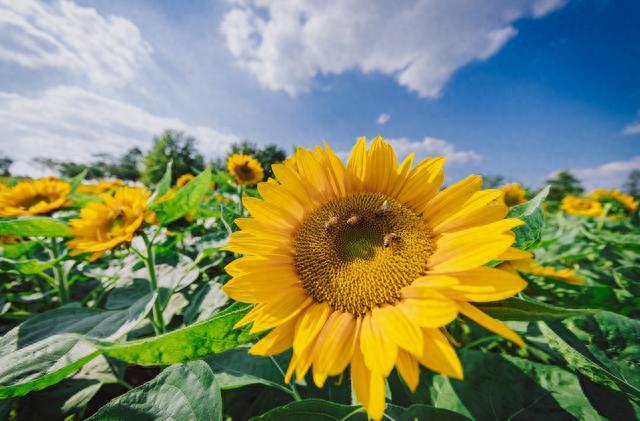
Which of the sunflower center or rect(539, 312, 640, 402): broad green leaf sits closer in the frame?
rect(539, 312, 640, 402): broad green leaf

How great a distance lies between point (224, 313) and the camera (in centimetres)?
82

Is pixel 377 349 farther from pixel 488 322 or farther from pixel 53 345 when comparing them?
Result: pixel 53 345

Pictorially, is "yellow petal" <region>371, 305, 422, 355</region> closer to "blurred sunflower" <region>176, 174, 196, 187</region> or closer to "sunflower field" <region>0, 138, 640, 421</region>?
"sunflower field" <region>0, 138, 640, 421</region>

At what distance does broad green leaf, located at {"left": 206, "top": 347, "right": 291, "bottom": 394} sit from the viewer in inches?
43.2

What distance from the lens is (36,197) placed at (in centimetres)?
250

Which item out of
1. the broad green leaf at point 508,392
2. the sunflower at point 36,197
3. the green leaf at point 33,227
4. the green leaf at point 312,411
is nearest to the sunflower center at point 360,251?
the green leaf at point 312,411

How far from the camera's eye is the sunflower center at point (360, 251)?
93 centimetres

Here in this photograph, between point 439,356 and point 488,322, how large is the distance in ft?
0.44

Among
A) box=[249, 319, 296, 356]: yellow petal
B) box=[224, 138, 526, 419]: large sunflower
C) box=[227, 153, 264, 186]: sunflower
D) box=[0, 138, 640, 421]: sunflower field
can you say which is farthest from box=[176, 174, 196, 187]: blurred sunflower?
box=[249, 319, 296, 356]: yellow petal

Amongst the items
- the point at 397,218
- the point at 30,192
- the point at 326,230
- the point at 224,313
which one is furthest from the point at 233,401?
the point at 30,192

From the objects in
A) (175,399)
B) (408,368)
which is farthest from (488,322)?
(175,399)

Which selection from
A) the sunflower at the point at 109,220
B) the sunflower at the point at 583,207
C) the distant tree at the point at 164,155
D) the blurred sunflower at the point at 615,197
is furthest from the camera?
the distant tree at the point at 164,155

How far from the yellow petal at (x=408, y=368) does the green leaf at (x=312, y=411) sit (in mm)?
235

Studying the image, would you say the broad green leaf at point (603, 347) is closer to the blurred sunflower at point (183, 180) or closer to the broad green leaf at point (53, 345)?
the broad green leaf at point (53, 345)
